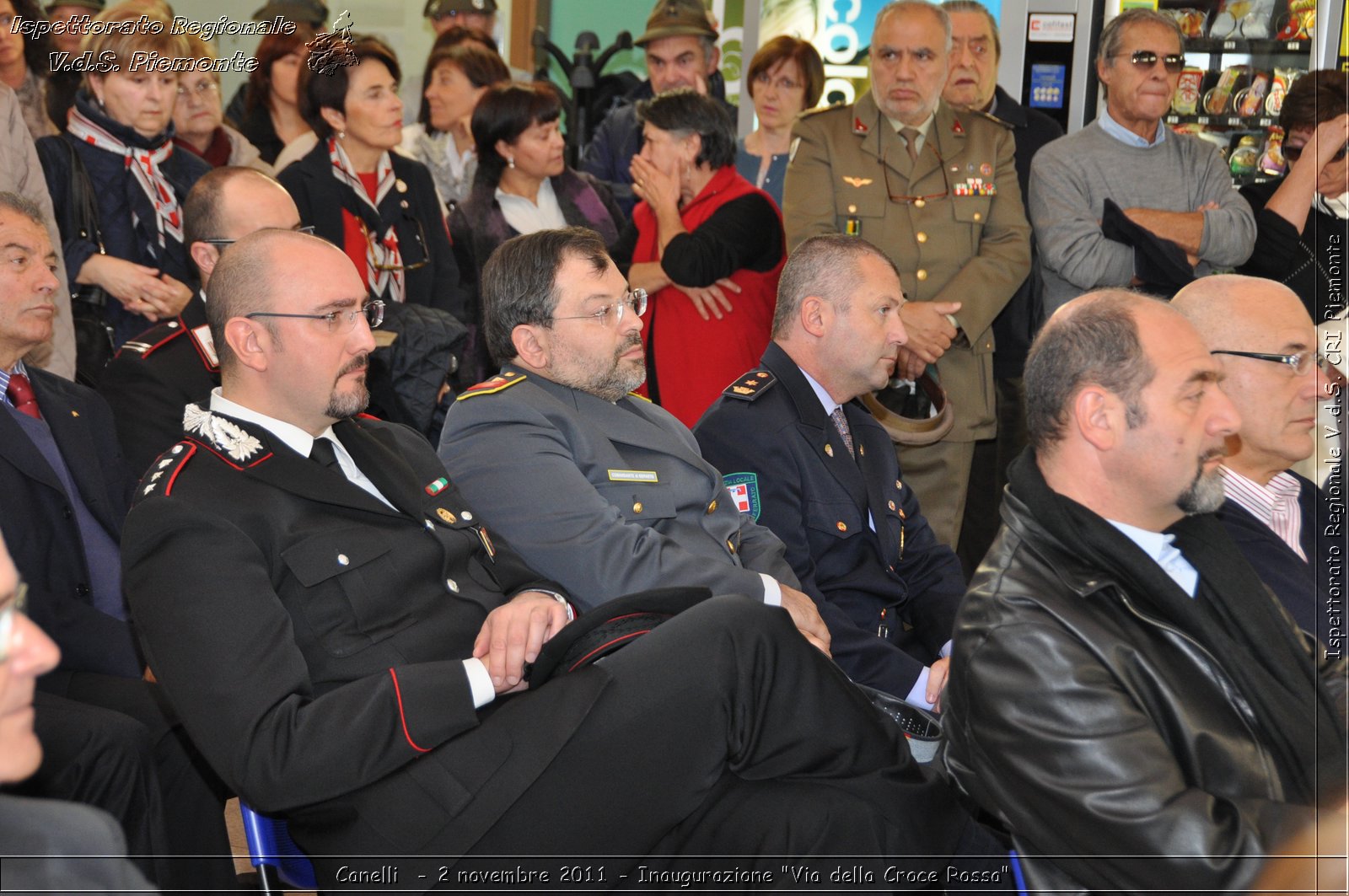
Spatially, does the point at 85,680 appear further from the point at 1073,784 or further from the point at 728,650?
the point at 1073,784

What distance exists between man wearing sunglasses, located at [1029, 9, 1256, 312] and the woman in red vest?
92cm

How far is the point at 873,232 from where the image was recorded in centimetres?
416

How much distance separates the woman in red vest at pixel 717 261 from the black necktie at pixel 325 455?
1.91 m

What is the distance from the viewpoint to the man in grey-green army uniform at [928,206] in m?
4.11

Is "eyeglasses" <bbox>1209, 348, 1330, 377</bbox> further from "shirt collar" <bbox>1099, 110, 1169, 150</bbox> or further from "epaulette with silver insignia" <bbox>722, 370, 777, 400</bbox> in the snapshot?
"shirt collar" <bbox>1099, 110, 1169, 150</bbox>

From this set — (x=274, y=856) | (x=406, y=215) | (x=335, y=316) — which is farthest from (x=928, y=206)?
(x=274, y=856)

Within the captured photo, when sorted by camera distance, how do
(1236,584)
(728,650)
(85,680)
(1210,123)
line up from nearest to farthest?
(1236,584) < (728,650) < (85,680) < (1210,123)

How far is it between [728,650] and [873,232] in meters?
2.35

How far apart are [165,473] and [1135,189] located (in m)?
3.31

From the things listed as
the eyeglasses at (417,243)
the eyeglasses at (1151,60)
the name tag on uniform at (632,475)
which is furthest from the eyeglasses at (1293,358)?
the eyeglasses at (417,243)

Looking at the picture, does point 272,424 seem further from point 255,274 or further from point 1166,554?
point 1166,554

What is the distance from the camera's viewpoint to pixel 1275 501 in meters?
2.62

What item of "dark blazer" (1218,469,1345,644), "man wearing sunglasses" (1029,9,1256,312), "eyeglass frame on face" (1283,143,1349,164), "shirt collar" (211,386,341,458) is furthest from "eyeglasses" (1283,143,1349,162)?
"shirt collar" (211,386,341,458)

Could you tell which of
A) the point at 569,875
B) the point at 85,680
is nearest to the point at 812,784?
the point at 569,875
